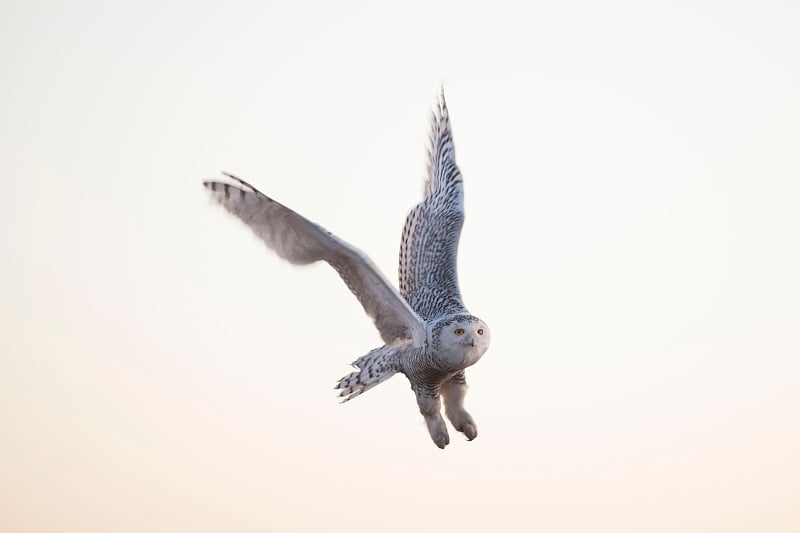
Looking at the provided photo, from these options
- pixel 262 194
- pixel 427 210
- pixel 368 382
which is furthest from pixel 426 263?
pixel 262 194

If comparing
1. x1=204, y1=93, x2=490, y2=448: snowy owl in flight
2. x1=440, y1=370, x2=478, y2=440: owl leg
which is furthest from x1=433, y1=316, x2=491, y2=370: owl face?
x1=440, y1=370, x2=478, y2=440: owl leg

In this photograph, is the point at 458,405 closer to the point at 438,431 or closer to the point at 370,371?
the point at 438,431

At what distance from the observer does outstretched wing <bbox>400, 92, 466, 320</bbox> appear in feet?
39.7

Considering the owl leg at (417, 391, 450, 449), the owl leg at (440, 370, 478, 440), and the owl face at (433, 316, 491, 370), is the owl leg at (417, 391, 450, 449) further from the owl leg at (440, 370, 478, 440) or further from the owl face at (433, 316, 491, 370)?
the owl face at (433, 316, 491, 370)

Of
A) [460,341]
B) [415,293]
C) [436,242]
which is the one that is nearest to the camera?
[460,341]

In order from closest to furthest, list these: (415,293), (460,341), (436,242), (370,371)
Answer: (460,341) → (370,371) → (415,293) → (436,242)

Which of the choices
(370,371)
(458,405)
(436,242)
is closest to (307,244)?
(370,371)

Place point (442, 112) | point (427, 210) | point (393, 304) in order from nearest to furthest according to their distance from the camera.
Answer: point (393, 304) < point (427, 210) < point (442, 112)

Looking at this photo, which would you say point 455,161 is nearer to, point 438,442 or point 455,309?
point 455,309

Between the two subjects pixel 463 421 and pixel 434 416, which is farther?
pixel 463 421

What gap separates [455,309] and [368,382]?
1.21 m

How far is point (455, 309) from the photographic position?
11.7 metres

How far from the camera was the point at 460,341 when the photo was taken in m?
10.8

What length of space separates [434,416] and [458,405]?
2.03ft
